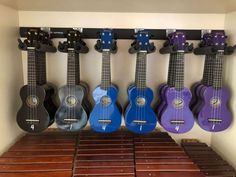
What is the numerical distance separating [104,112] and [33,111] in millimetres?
432

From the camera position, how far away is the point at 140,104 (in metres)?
1.39

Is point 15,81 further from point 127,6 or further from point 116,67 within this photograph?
point 127,6

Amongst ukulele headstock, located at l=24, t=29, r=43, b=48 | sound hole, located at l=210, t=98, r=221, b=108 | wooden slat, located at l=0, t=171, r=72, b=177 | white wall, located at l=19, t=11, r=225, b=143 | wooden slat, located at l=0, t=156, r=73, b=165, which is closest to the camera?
wooden slat, located at l=0, t=171, r=72, b=177

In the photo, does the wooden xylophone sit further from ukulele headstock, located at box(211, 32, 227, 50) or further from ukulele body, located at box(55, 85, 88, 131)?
ukulele headstock, located at box(211, 32, 227, 50)

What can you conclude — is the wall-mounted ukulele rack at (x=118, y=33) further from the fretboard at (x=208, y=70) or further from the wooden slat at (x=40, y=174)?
the wooden slat at (x=40, y=174)

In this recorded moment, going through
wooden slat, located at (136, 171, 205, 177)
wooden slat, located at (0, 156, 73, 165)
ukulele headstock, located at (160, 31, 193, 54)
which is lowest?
wooden slat, located at (136, 171, 205, 177)

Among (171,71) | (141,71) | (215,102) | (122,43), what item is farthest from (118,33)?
(215,102)

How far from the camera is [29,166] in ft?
3.69

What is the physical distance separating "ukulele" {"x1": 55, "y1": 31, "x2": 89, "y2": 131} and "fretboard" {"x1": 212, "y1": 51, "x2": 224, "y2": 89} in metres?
0.79

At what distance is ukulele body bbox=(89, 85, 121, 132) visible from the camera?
1.37m

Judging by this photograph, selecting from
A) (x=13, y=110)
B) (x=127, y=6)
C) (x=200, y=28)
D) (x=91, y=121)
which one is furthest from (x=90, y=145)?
(x=200, y=28)

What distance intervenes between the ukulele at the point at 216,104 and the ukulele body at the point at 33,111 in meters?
0.97

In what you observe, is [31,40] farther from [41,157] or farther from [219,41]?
[219,41]

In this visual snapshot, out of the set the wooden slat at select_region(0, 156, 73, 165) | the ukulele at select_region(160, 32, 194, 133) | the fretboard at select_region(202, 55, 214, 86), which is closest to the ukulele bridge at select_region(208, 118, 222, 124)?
the ukulele at select_region(160, 32, 194, 133)
